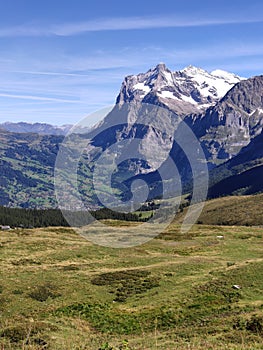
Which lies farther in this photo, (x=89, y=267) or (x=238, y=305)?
(x=89, y=267)

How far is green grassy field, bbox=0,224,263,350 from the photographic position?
2473 cm

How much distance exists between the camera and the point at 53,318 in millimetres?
31328

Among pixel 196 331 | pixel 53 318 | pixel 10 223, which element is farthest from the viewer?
pixel 10 223

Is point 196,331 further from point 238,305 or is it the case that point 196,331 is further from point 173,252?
point 173,252

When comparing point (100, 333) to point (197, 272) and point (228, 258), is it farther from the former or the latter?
point (228, 258)

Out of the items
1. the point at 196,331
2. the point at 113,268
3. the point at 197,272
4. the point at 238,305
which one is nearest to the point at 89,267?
the point at 113,268

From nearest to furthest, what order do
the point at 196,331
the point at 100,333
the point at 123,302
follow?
1. the point at 196,331
2. the point at 100,333
3. the point at 123,302

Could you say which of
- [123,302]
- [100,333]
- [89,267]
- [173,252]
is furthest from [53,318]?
[173,252]

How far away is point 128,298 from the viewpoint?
4000cm

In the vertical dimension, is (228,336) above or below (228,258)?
above

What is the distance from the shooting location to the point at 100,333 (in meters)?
28.5

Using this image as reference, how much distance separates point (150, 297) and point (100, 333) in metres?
11.6

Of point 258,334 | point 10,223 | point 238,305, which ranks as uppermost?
point 258,334

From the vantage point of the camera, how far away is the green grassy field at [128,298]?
2473 cm
